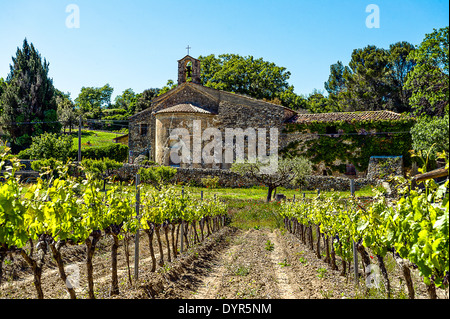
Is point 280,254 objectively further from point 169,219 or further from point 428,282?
point 428,282

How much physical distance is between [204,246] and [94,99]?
5642 cm

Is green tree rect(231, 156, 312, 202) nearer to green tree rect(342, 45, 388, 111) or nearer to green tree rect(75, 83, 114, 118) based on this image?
green tree rect(342, 45, 388, 111)

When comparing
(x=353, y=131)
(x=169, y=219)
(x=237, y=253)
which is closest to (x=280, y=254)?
(x=237, y=253)

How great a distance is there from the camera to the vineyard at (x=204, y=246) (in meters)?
3.34

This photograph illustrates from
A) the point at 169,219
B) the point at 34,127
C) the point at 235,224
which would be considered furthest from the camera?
the point at 34,127

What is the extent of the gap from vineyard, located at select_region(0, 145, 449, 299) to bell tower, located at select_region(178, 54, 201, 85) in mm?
18172

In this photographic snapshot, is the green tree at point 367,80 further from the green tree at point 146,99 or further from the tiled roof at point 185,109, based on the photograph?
the green tree at point 146,99

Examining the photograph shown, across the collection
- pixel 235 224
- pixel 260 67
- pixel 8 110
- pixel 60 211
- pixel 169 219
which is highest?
pixel 260 67

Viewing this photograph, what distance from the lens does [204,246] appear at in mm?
9852

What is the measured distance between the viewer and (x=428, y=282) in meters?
3.07

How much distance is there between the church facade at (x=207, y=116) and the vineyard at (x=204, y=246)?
572 inches

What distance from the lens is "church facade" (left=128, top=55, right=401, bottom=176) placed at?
2520 centimetres

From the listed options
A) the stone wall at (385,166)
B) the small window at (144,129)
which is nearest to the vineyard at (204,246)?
the stone wall at (385,166)

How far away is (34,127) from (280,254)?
69.8 ft
